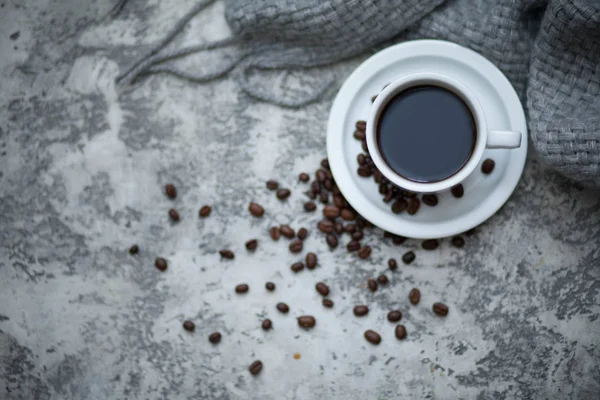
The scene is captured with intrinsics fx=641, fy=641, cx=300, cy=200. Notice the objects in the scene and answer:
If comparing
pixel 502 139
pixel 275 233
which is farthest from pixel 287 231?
pixel 502 139

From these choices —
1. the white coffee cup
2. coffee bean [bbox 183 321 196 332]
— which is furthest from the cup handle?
coffee bean [bbox 183 321 196 332]

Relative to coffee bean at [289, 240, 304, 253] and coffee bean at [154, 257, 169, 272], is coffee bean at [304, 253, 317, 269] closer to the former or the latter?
coffee bean at [289, 240, 304, 253]

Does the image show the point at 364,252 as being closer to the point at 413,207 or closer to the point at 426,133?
the point at 413,207

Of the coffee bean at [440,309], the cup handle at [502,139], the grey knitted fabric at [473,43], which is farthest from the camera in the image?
the coffee bean at [440,309]

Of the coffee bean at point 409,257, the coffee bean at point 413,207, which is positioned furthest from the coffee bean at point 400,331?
the coffee bean at point 413,207

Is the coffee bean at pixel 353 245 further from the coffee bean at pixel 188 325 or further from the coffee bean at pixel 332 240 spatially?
the coffee bean at pixel 188 325
